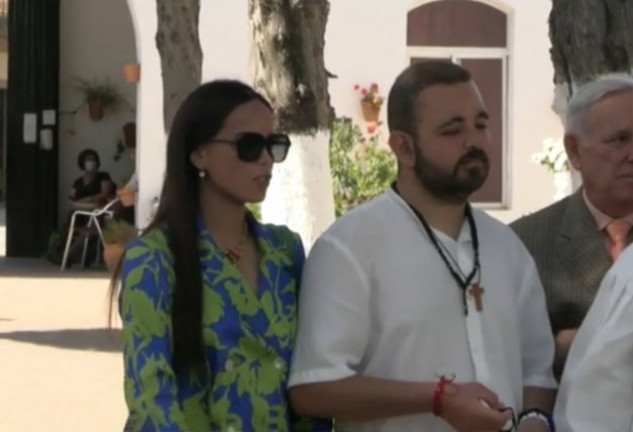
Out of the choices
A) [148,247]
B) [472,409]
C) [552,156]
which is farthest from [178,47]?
[552,156]

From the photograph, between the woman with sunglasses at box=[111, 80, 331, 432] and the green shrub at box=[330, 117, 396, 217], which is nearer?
the woman with sunglasses at box=[111, 80, 331, 432]

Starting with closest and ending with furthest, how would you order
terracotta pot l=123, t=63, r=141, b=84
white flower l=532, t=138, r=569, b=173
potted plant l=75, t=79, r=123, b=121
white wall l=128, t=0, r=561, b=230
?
1. white flower l=532, t=138, r=569, b=173
2. white wall l=128, t=0, r=561, b=230
3. terracotta pot l=123, t=63, r=141, b=84
4. potted plant l=75, t=79, r=123, b=121

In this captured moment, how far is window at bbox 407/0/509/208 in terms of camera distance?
55.2ft

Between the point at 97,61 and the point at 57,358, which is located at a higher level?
the point at 97,61

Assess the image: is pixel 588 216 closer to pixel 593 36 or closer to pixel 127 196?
pixel 593 36

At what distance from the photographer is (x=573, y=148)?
3.76 metres

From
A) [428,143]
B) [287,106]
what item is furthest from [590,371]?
[287,106]

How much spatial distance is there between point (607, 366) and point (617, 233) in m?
1.02

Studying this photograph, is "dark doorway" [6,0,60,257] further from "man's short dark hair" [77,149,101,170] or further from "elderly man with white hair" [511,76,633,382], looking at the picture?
"elderly man with white hair" [511,76,633,382]

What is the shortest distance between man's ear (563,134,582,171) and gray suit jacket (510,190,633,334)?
0.12 metres

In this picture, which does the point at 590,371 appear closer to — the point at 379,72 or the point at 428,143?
the point at 428,143

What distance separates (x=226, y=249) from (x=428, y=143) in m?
0.51

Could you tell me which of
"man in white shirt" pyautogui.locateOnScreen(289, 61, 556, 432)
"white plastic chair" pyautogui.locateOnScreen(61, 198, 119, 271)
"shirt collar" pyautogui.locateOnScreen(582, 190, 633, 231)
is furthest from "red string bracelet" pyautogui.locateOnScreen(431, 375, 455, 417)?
"white plastic chair" pyautogui.locateOnScreen(61, 198, 119, 271)

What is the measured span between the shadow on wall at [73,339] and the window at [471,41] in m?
5.63
